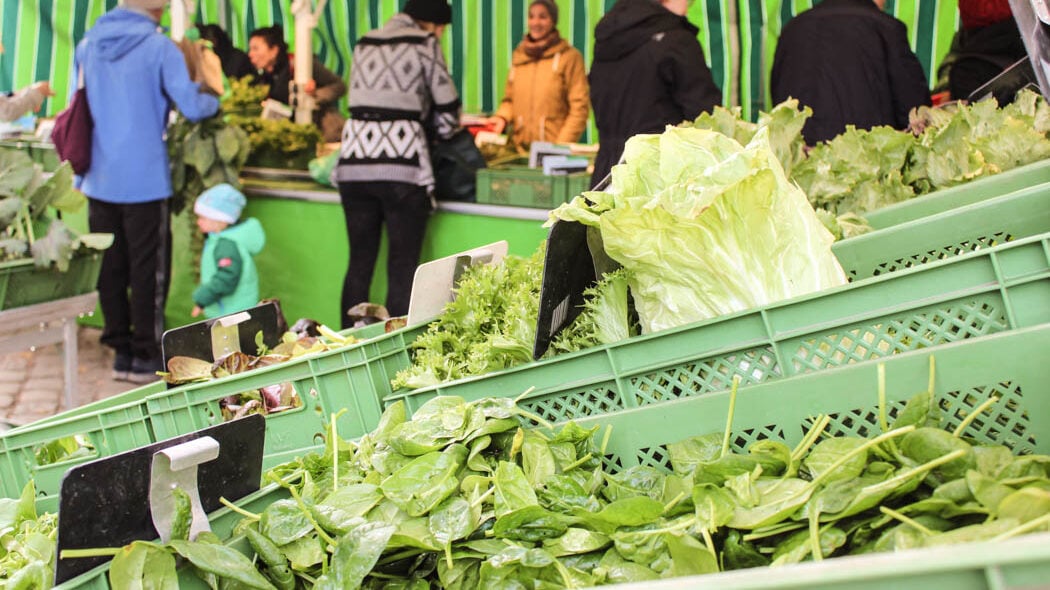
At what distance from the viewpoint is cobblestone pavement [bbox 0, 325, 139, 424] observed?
6.19m

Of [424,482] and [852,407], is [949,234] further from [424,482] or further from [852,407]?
[424,482]

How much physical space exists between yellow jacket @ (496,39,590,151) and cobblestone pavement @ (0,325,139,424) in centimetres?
342

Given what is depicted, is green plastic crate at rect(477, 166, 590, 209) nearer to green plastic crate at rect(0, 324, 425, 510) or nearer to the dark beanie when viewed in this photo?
the dark beanie

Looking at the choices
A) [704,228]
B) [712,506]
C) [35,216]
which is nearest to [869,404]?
[712,506]

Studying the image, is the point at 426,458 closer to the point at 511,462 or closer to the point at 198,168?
the point at 511,462

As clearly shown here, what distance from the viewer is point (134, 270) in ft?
21.0

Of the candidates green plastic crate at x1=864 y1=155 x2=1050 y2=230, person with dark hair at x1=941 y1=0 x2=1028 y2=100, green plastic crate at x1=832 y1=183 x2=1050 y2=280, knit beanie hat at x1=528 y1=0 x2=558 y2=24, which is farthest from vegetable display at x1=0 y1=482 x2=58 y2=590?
knit beanie hat at x1=528 y1=0 x2=558 y2=24

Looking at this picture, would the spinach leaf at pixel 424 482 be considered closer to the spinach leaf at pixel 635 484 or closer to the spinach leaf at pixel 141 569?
the spinach leaf at pixel 635 484

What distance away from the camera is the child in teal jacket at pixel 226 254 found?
6.03 meters

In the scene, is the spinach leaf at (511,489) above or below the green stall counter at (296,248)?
above

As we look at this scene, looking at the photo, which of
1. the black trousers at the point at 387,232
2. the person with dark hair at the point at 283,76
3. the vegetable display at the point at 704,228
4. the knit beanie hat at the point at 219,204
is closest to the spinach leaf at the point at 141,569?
the vegetable display at the point at 704,228

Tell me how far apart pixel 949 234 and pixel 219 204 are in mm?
4821

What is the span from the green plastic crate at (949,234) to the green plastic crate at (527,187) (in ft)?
9.68

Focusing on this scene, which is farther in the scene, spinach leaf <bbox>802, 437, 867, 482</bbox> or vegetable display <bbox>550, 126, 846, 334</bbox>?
vegetable display <bbox>550, 126, 846, 334</bbox>
